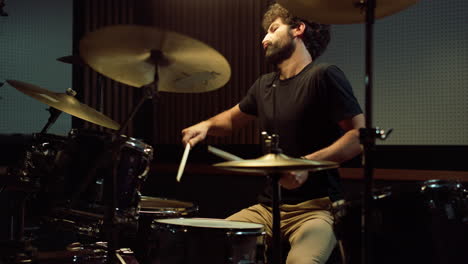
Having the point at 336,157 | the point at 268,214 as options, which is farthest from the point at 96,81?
the point at 336,157

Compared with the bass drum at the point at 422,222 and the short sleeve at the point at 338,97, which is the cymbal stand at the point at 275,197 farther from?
the short sleeve at the point at 338,97

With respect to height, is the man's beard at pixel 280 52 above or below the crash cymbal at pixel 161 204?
above

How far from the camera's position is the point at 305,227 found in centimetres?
241

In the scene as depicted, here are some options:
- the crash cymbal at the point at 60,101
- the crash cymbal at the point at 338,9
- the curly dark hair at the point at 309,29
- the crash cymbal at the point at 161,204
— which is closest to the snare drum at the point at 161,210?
the crash cymbal at the point at 161,204

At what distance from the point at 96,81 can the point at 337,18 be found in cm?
275

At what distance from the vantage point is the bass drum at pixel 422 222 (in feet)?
6.39

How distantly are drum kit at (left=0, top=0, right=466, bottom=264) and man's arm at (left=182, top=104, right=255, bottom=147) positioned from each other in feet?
0.87


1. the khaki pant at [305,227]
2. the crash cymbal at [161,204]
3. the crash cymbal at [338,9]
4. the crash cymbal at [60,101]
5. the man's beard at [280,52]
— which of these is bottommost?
the crash cymbal at [161,204]

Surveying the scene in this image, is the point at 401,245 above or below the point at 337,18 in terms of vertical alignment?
below

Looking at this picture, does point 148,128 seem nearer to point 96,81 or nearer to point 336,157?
point 96,81

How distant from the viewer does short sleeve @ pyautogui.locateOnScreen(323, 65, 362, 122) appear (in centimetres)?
250

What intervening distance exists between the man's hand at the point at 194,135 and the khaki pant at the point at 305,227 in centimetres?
46

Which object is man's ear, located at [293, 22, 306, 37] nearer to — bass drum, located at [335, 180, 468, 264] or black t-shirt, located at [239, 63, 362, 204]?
black t-shirt, located at [239, 63, 362, 204]

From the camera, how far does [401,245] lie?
1.96 metres
